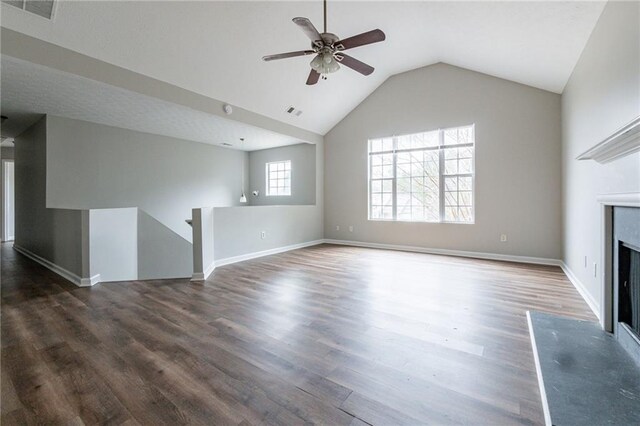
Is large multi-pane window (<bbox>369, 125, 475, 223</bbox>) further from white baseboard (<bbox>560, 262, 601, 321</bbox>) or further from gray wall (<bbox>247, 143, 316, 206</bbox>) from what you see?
white baseboard (<bbox>560, 262, 601, 321</bbox>)

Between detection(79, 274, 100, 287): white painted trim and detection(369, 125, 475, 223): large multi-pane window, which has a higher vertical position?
detection(369, 125, 475, 223): large multi-pane window

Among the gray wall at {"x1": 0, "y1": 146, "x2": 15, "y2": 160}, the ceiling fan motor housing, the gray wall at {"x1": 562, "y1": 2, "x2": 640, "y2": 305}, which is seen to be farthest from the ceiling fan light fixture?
the gray wall at {"x1": 0, "y1": 146, "x2": 15, "y2": 160}

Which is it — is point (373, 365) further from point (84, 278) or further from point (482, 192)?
point (482, 192)

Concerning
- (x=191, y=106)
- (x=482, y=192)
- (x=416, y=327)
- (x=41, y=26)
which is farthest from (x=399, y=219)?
(x=41, y=26)

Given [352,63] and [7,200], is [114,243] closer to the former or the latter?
[352,63]

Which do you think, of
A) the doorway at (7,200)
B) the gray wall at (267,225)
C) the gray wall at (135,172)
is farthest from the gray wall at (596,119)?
the doorway at (7,200)

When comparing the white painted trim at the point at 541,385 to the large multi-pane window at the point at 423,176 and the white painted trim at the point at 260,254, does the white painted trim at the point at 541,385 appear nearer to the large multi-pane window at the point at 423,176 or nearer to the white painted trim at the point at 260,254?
the large multi-pane window at the point at 423,176

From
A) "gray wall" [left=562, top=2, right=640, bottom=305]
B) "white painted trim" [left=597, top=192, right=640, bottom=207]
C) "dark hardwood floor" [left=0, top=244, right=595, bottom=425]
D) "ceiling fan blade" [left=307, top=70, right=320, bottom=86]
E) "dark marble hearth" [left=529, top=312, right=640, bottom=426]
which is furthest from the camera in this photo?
"ceiling fan blade" [left=307, top=70, right=320, bottom=86]

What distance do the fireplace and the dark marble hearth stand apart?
99 mm

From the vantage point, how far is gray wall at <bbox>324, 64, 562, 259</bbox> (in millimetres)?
4727

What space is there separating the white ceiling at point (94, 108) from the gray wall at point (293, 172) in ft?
3.24

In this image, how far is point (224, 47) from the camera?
12.7 ft

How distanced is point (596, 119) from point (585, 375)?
2400mm

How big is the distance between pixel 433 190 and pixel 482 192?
897mm
